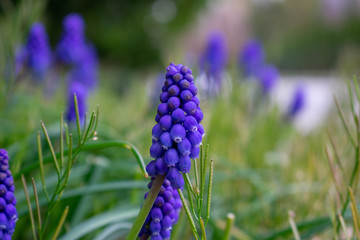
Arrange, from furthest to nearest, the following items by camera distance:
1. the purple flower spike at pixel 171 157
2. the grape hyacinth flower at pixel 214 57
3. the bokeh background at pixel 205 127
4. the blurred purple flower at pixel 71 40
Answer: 1. the grape hyacinth flower at pixel 214 57
2. the blurred purple flower at pixel 71 40
3. the bokeh background at pixel 205 127
4. the purple flower spike at pixel 171 157

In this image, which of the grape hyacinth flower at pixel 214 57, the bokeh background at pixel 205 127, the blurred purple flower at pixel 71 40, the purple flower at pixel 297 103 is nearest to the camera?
the bokeh background at pixel 205 127

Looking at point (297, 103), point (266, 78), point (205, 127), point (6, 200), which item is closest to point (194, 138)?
point (6, 200)

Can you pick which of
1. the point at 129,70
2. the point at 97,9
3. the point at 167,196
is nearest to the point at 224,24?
the point at 129,70

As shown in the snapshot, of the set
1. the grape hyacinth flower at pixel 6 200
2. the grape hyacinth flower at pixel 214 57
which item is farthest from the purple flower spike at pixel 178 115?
the grape hyacinth flower at pixel 214 57

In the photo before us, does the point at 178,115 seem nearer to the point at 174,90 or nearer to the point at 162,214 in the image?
the point at 174,90

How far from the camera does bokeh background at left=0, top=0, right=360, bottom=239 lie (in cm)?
169

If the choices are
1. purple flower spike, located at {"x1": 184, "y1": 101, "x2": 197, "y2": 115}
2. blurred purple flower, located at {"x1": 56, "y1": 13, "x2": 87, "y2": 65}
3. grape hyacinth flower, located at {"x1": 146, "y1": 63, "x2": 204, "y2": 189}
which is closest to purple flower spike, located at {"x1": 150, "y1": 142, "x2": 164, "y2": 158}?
grape hyacinth flower, located at {"x1": 146, "y1": 63, "x2": 204, "y2": 189}

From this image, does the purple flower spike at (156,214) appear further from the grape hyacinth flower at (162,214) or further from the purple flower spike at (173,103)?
the purple flower spike at (173,103)

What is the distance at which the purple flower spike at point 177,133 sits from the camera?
80cm

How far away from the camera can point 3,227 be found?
0.86m

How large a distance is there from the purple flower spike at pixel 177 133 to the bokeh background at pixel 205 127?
199 millimetres

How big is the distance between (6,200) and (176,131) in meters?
0.43

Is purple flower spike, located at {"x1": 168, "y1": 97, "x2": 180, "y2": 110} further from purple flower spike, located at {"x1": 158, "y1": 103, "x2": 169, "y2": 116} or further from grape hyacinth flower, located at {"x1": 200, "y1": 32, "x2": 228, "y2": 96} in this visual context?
grape hyacinth flower, located at {"x1": 200, "y1": 32, "x2": 228, "y2": 96}

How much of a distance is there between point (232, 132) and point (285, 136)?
0.86 m
